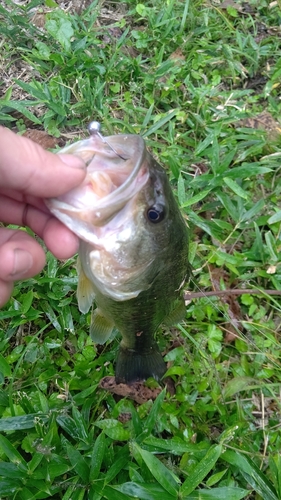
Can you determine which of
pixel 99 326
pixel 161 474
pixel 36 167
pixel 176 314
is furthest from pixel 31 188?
pixel 161 474

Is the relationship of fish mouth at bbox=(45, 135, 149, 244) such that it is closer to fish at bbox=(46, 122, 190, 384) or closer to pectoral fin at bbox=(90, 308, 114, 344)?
fish at bbox=(46, 122, 190, 384)

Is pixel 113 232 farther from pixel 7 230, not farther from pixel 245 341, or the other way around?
pixel 245 341

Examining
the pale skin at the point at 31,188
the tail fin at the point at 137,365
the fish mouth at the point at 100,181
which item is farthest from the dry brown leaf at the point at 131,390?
the fish mouth at the point at 100,181

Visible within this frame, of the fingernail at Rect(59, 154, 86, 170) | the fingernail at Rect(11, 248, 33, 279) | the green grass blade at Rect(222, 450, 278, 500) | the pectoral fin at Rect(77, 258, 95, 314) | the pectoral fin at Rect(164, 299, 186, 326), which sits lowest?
the green grass blade at Rect(222, 450, 278, 500)

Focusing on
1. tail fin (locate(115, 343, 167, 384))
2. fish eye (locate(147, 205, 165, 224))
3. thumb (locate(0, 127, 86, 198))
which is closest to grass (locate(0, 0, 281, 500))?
tail fin (locate(115, 343, 167, 384))

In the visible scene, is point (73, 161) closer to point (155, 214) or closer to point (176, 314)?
point (155, 214)

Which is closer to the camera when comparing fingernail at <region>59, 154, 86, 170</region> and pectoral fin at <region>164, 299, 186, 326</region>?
fingernail at <region>59, 154, 86, 170</region>

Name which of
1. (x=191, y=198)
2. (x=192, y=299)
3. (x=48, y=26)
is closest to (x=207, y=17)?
(x=48, y=26)

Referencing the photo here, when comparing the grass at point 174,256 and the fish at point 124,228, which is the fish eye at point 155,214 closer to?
the fish at point 124,228
